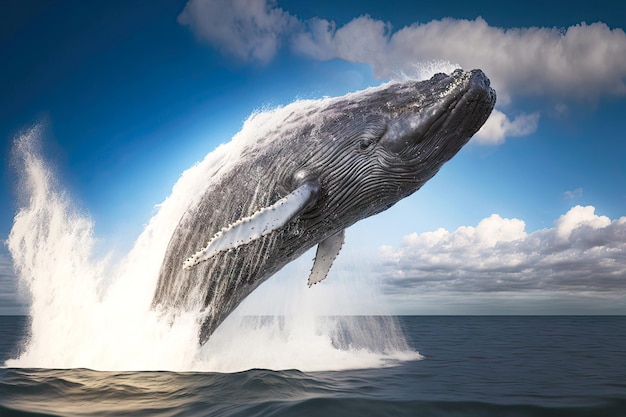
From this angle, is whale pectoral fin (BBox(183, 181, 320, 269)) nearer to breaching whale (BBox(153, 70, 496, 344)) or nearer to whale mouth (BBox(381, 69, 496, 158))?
breaching whale (BBox(153, 70, 496, 344))

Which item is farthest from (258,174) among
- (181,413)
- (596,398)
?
(596,398)

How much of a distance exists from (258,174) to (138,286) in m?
3.10

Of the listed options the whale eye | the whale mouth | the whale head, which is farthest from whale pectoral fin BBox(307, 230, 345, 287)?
the whale mouth

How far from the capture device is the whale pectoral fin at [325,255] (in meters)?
8.79

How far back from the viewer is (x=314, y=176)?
288 inches

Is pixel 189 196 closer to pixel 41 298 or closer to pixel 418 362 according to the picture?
pixel 41 298

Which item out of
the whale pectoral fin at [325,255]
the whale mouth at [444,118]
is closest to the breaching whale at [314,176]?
the whale mouth at [444,118]

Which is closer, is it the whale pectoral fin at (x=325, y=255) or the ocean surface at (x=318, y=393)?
the ocean surface at (x=318, y=393)

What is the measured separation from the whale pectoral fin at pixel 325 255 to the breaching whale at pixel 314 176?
13.4 inches

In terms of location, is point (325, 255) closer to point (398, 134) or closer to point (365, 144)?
point (365, 144)

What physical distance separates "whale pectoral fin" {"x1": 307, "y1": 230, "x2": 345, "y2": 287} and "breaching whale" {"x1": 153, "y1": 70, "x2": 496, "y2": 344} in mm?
340

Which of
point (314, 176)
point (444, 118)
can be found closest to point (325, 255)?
point (314, 176)

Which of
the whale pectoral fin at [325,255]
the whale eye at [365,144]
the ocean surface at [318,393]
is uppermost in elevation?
the whale eye at [365,144]

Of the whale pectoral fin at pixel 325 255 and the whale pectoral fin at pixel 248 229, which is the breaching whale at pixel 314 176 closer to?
the whale pectoral fin at pixel 248 229
